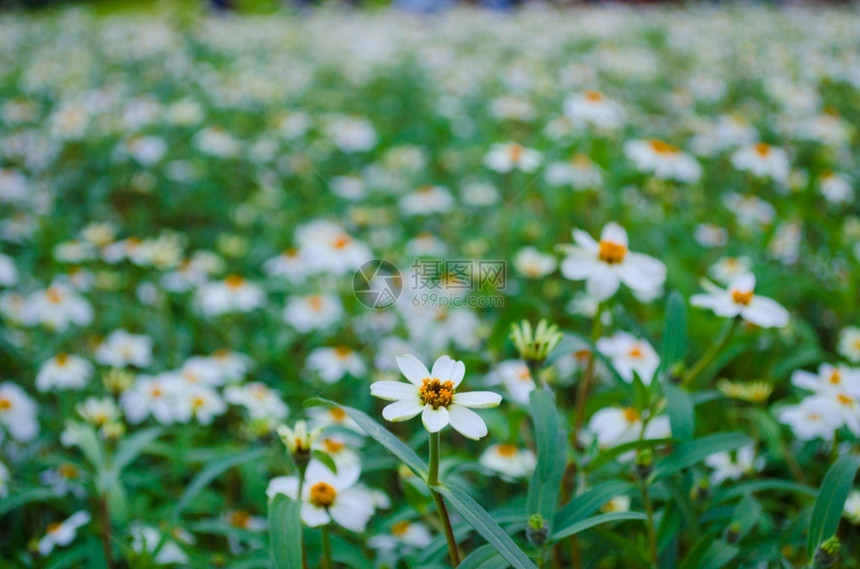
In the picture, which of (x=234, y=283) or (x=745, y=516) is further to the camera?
(x=234, y=283)

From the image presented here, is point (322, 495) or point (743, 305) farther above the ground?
point (743, 305)

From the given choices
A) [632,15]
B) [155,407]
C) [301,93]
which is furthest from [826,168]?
[632,15]

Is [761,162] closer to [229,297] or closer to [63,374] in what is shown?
[229,297]

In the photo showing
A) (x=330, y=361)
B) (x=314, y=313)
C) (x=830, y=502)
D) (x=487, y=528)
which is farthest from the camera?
(x=314, y=313)

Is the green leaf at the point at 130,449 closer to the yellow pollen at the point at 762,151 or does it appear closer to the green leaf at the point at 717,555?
the green leaf at the point at 717,555

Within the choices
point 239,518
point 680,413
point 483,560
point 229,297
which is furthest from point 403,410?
point 229,297

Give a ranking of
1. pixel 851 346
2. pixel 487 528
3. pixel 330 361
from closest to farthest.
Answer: pixel 487 528 < pixel 851 346 < pixel 330 361

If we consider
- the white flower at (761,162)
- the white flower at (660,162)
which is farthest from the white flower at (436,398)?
the white flower at (761,162)
